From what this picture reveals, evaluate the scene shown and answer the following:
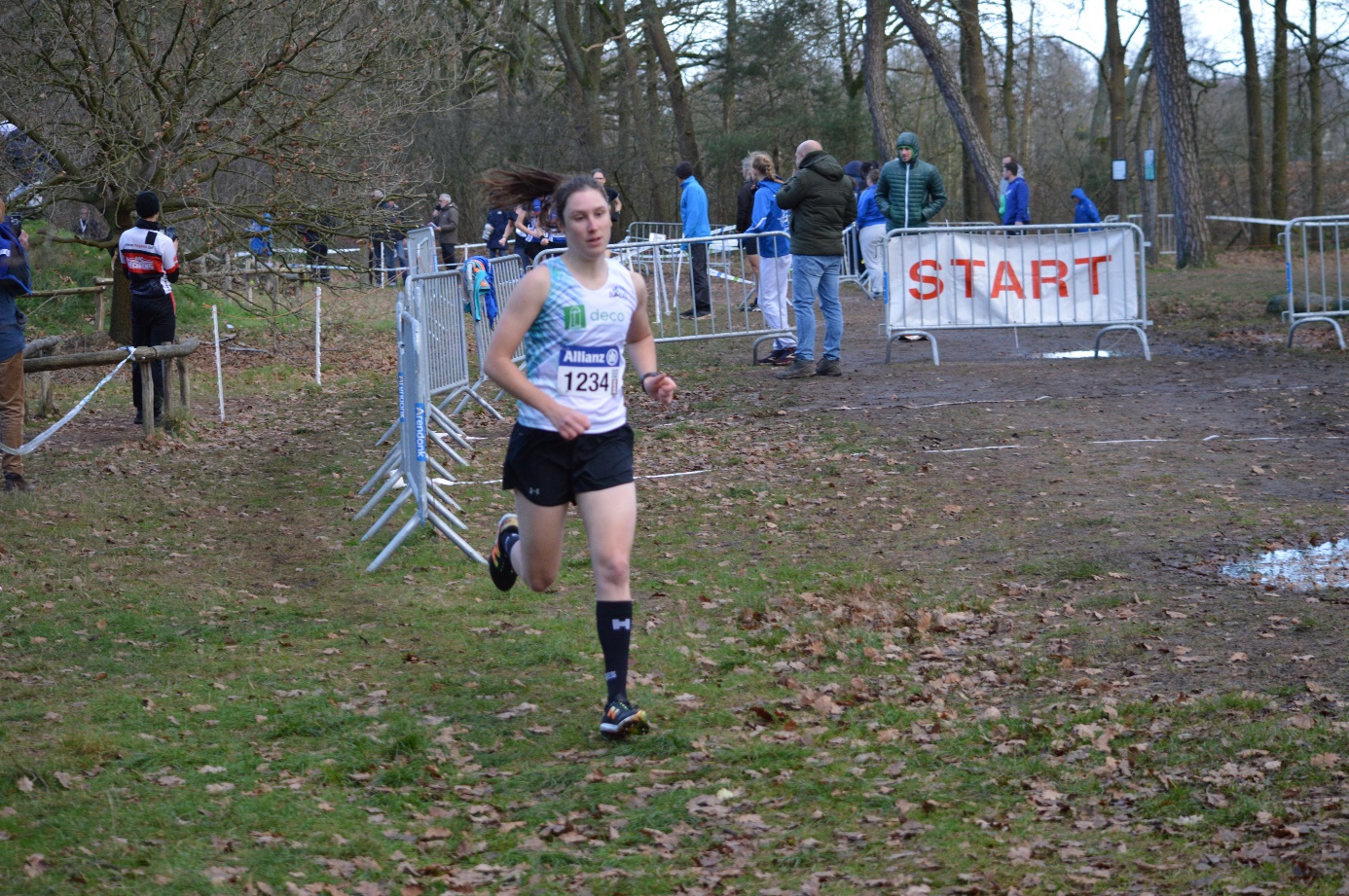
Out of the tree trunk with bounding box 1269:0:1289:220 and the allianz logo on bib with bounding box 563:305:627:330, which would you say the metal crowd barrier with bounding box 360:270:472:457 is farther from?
the tree trunk with bounding box 1269:0:1289:220

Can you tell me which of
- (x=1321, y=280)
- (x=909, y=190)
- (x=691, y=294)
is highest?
(x=909, y=190)

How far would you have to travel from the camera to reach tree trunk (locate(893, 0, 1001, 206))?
24.9 meters

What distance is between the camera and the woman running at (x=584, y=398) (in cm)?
523

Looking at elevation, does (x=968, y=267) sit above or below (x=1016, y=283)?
above

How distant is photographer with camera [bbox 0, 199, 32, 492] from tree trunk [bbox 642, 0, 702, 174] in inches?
948

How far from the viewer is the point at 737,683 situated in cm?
598

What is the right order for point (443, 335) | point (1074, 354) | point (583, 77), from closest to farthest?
point (443, 335) < point (1074, 354) < point (583, 77)

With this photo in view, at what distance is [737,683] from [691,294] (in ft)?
44.7

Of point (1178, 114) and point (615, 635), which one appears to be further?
point (1178, 114)

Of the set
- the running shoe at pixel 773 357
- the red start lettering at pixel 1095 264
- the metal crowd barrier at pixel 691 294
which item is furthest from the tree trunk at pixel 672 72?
the red start lettering at pixel 1095 264

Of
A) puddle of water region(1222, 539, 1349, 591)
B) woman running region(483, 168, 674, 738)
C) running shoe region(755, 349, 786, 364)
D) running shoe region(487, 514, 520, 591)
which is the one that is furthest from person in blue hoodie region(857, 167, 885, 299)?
woman running region(483, 168, 674, 738)

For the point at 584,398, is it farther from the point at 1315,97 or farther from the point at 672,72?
the point at 1315,97

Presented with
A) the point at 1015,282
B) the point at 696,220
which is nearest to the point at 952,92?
the point at 696,220

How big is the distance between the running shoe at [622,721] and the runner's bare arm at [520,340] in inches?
41.0
